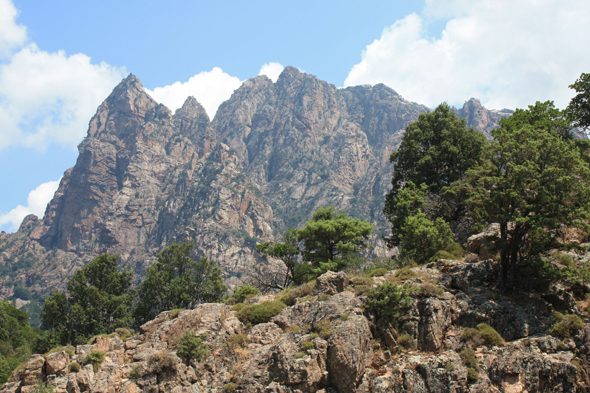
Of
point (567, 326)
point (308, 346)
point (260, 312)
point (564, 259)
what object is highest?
point (564, 259)

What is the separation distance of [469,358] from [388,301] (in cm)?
454

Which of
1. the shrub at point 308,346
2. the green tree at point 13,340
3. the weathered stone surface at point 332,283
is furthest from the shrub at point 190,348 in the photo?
the green tree at point 13,340

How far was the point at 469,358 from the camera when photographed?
54.5ft

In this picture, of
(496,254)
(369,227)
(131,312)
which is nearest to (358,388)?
(496,254)

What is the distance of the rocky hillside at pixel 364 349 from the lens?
16.0m

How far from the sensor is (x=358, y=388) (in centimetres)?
1717

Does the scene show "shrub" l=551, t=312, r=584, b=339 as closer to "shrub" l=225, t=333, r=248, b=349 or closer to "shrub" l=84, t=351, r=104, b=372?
"shrub" l=225, t=333, r=248, b=349

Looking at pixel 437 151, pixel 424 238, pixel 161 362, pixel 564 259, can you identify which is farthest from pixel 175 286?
pixel 564 259

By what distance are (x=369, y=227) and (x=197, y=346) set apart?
21995mm

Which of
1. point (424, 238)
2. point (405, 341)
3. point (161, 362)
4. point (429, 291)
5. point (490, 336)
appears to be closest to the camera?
point (490, 336)

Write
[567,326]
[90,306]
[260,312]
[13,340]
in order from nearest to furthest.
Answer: [567,326], [260,312], [90,306], [13,340]

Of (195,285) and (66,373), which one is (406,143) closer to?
(195,285)

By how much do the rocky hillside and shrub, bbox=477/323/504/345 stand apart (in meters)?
0.04

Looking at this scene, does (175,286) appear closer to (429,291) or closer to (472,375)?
(429,291)
